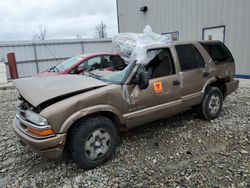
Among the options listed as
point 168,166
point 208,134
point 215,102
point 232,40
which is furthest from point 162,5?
point 168,166

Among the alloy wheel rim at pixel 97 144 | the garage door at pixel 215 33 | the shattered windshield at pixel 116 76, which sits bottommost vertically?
the alloy wheel rim at pixel 97 144

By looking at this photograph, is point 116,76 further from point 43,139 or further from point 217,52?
point 217,52

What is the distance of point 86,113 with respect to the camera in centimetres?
281

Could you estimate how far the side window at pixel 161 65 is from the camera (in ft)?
11.6

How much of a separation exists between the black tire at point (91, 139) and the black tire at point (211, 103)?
2.28 m

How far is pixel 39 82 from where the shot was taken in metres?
3.30

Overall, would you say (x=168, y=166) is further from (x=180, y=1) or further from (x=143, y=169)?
(x=180, y=1)

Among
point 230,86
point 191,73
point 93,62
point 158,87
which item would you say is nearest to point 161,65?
point 158,87

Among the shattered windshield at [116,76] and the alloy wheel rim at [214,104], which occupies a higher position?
the shattered windshield at [116,76]

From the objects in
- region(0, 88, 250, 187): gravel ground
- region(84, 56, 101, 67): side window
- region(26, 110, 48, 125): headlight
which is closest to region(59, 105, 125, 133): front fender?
region(26, 110, 48, 125): headlight

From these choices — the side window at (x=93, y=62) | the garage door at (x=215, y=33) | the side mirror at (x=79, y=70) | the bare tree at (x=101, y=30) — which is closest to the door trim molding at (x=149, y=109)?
the side mirror at (x=79, y=70)

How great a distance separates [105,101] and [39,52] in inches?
507

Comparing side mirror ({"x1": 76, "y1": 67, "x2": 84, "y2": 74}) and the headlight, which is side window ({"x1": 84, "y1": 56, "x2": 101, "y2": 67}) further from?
the headlight

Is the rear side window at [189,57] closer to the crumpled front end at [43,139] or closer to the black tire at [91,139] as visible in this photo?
the black tire at [91,139]
